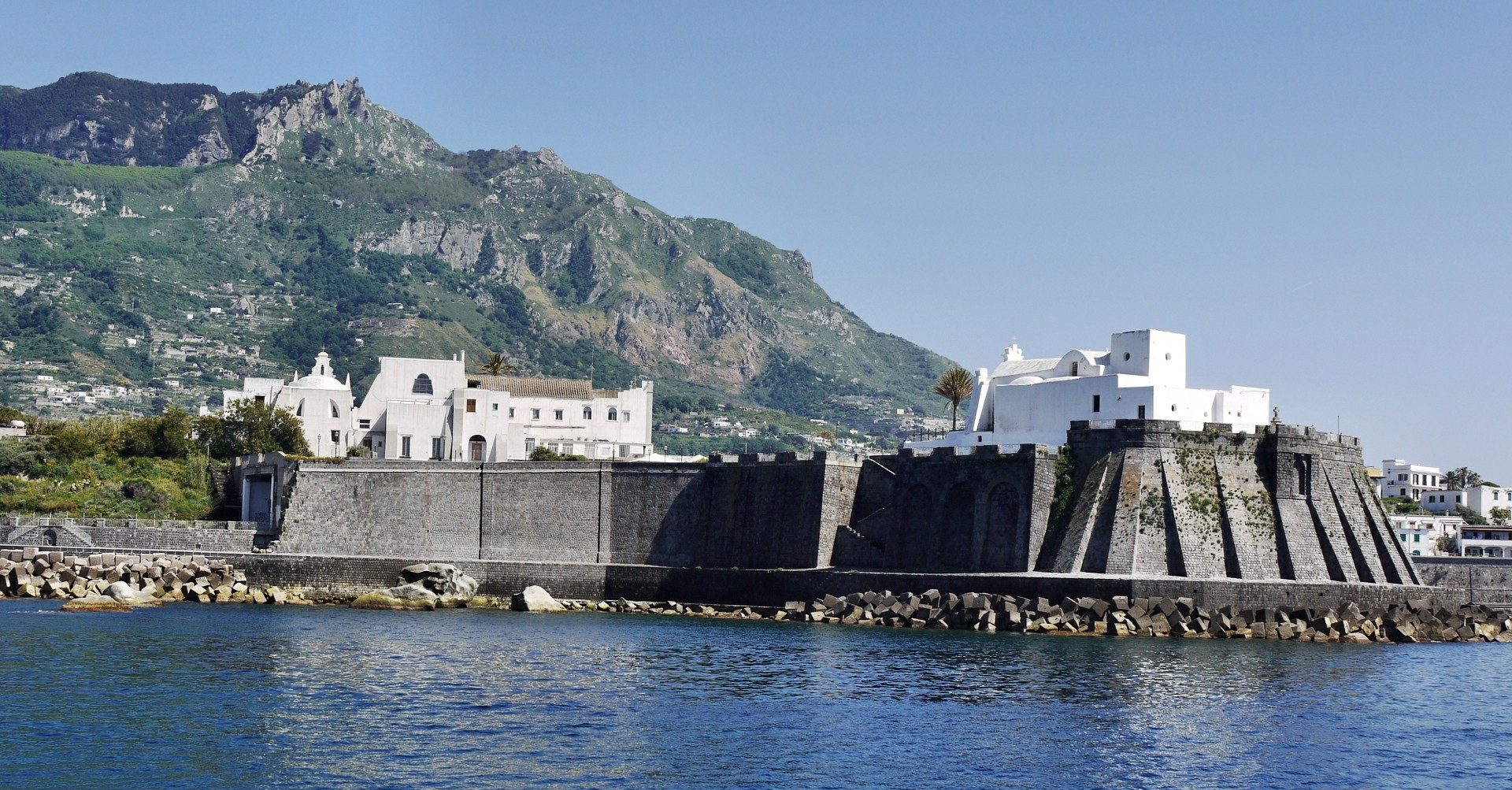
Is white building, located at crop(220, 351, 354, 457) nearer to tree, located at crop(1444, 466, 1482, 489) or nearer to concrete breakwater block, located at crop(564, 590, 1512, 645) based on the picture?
concrete breakwater block, located at crop(564, 590, 1512, 645)

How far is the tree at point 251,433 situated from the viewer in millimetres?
78062

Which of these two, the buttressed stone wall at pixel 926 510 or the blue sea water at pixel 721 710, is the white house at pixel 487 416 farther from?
the blue sea water at pixel 721 710

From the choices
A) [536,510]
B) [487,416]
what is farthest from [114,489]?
[536,510]

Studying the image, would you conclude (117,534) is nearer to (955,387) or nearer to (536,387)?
(536,387)

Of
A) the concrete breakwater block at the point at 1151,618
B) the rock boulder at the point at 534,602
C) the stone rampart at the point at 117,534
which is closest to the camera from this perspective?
the concrete breakwater block at the point at 1151,618

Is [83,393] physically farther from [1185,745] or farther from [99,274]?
[1185,745]

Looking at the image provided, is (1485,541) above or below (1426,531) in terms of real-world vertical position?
below

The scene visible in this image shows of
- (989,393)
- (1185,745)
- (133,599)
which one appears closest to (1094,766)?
(1185,745)

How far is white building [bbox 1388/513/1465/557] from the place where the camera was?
9227 cm

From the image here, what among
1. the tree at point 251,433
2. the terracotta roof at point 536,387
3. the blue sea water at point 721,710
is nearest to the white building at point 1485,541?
the blue sea water at point 721,710

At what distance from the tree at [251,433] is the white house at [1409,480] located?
84.3 metres

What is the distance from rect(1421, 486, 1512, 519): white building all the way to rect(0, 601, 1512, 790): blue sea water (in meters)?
73.2

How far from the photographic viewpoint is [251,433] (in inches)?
3078

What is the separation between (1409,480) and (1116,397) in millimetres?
72338
